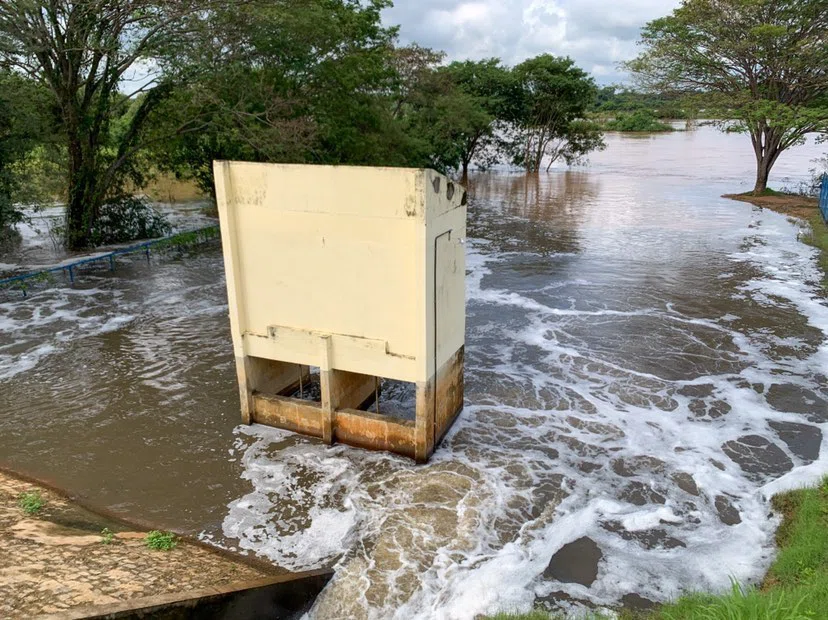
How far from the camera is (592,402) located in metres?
10.6

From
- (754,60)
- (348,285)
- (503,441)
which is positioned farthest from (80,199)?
(754,60)

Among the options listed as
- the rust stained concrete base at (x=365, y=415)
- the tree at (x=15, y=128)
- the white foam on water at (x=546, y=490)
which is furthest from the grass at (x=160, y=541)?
the tree at (x=15, y=128)

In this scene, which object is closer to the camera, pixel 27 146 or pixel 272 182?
pixel 272 182

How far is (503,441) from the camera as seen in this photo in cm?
938

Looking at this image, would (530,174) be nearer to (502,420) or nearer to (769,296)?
(769,296)

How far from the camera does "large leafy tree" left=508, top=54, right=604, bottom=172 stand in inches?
1433

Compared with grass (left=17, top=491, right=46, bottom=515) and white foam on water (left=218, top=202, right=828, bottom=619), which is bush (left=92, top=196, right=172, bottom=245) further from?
grass (left=17, top=491, right=46, bottom=515)

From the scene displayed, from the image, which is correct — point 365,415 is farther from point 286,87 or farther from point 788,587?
point 286,87

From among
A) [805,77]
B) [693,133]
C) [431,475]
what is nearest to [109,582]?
[431,475]

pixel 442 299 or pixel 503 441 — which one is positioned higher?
pixel 442 299

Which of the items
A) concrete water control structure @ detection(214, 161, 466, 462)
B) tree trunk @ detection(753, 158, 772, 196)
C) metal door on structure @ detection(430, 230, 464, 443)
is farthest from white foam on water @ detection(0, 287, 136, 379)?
tree trunk @ detection(753, 158, 772, 196)

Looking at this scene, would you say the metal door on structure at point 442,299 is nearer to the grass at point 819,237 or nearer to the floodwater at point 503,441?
the floodwater at point 503,441

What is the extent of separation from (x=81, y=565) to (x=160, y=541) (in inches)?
35.3

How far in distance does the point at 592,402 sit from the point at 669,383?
179 centimetres
